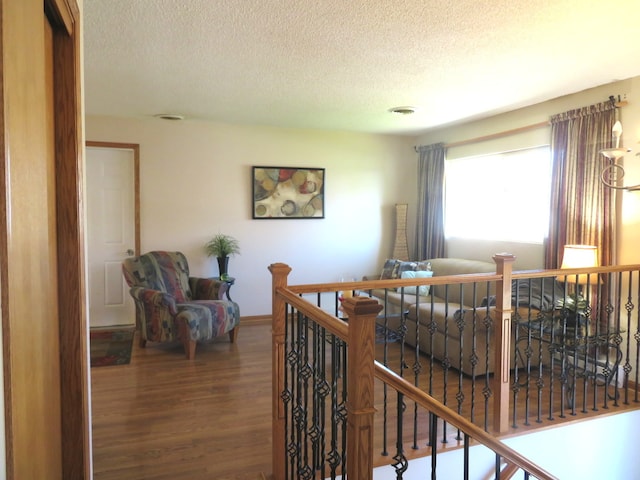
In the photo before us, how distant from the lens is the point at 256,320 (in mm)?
5594

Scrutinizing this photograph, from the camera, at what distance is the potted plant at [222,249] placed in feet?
17.2

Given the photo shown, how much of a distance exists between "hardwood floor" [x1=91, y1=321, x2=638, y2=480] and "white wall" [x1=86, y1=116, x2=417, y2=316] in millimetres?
1520

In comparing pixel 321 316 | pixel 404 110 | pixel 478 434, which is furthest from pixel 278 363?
pixel 404 110

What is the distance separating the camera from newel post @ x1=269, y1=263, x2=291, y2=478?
230cm

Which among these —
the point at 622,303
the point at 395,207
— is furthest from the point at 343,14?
the point at 395,207

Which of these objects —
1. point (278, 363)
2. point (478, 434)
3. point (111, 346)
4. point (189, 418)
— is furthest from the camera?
point (111, 346)

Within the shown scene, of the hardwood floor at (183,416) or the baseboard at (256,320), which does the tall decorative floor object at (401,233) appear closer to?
the baseboard at (256,320)

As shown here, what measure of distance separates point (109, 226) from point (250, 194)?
5.42ft

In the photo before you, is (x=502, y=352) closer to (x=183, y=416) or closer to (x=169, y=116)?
(x=183, y=416)

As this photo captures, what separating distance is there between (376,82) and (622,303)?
8.83 feet

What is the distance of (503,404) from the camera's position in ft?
9.30

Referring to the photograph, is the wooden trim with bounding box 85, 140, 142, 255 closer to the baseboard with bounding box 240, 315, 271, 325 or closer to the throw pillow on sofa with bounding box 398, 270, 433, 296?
the baseboard with bounding box 240, 315, 271, 325

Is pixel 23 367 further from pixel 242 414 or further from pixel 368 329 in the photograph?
pixel 242 414

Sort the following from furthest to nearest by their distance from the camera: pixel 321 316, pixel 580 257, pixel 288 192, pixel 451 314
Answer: pixel 288 192
pixel 451 314
pixel 580 257
pixel 321 316
